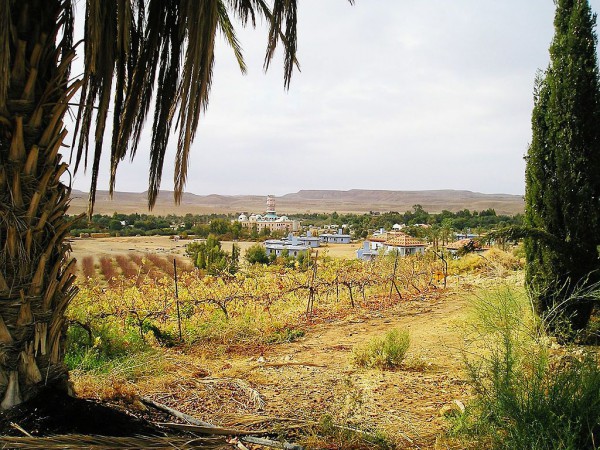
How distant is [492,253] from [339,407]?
14213 millimetres

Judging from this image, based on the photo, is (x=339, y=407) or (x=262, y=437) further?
(x=339, y=407)

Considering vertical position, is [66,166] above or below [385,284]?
above

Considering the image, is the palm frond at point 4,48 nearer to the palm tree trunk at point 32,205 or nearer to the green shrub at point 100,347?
the palm tree trunk at point 32,205

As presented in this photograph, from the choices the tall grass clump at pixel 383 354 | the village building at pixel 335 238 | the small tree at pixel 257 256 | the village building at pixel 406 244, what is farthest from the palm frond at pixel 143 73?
the village building at pixel 335 238

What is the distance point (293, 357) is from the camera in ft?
18.6

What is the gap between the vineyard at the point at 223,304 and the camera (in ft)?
21.5

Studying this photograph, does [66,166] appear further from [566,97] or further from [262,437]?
[566,97]

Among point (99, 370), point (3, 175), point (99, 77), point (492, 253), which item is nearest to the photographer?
point (3, 175)

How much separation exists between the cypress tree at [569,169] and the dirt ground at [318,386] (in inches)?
59.7

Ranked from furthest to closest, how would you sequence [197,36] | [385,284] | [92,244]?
[92,244]
[385,284]
[197,36]

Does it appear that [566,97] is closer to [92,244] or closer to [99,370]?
[99,370]

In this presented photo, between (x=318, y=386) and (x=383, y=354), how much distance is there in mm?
1146

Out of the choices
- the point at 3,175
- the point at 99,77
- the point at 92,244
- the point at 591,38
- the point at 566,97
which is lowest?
the point at 92,244

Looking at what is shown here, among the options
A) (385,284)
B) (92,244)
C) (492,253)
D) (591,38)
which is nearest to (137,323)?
(385,284)
